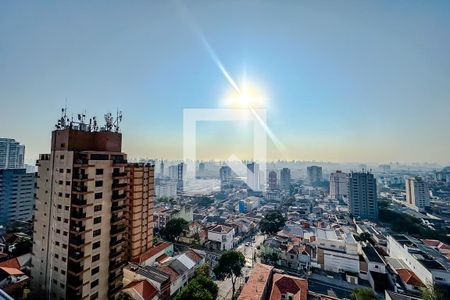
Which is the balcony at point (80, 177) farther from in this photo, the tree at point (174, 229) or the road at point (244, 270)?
the tree at point (174, 229)

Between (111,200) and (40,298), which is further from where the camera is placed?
(111,200)

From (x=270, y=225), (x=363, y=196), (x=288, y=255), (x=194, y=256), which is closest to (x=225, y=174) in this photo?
(x=363, y=196)

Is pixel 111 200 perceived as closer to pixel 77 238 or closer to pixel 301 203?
pixel 77 238

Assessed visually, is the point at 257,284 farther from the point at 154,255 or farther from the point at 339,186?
the point at 339,186

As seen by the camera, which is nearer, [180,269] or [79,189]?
[79,189]

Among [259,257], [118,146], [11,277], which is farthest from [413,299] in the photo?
[11,277]

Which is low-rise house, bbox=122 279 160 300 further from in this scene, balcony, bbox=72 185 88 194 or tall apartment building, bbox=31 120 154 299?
balcony, bbox=72 185 88 194
